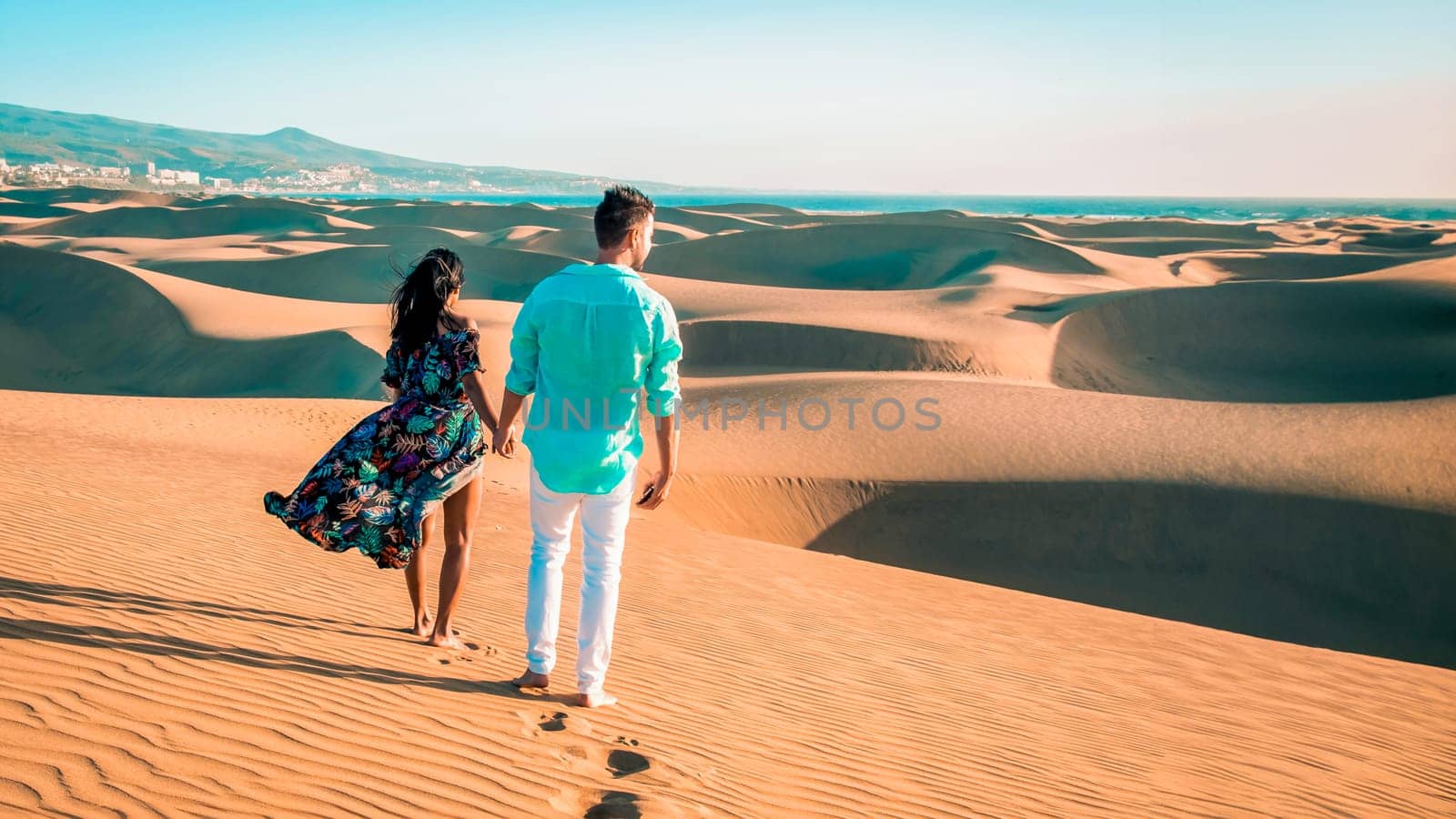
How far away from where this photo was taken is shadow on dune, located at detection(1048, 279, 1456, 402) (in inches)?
920

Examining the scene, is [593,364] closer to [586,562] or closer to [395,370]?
[586,562]

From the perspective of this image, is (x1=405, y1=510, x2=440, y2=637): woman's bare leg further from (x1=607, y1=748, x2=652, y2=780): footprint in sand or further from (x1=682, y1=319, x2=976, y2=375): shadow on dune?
(x1=682, y1=319, x2=976, y2=375): shadow on dune

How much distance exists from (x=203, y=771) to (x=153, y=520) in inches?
166

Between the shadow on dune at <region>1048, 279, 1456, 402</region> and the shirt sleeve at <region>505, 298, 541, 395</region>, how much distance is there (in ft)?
69.1

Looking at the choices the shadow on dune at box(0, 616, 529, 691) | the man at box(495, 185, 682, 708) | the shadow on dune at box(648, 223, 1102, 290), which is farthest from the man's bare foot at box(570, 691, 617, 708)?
the shadow on dune at box(648, 223, 1102, 290)

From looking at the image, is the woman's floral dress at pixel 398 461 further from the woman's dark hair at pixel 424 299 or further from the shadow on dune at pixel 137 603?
the shadow on dune at pixel 137 603

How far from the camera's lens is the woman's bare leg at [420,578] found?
177 inches

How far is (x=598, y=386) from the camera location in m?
3.53

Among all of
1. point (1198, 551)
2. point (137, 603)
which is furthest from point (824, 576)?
point (1198, 551)

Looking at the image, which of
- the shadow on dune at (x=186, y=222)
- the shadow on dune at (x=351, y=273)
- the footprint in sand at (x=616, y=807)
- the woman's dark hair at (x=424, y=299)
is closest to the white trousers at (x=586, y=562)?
the footprint in sand at (x=616, y=807)

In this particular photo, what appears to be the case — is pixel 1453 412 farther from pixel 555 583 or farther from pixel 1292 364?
pixel 555 583

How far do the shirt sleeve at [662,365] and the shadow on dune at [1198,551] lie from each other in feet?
27.1

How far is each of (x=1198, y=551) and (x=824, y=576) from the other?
561 centimetres

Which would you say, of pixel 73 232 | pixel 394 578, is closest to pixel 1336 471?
pixel 394 578
